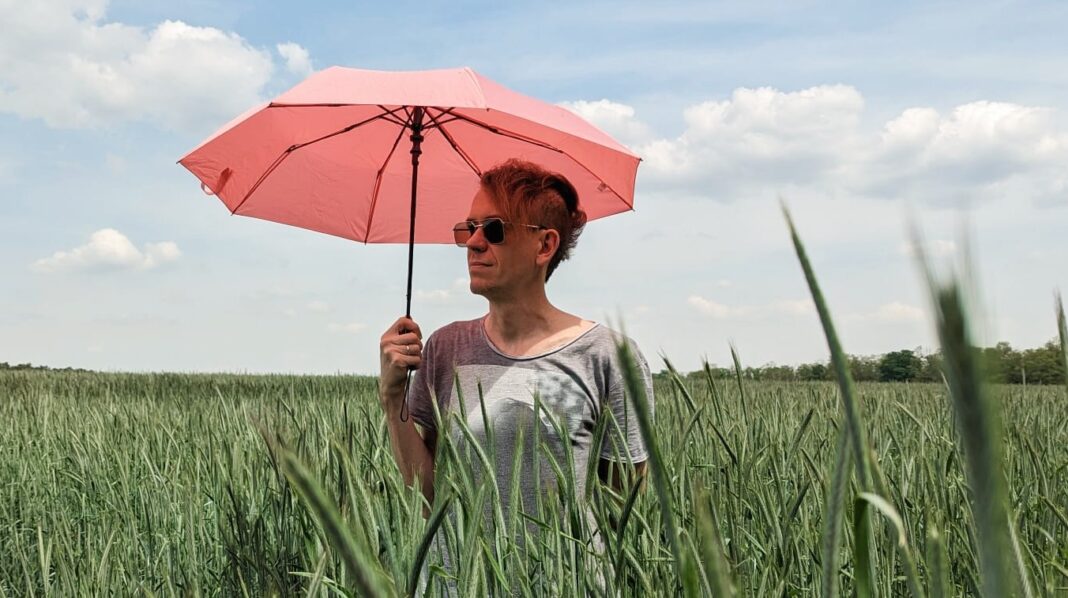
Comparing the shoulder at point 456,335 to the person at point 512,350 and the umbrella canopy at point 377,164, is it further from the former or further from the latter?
the umbrella canopy at point 377,164

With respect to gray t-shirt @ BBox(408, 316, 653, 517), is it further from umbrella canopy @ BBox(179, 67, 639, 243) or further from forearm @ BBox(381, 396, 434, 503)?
umbrella canopy @ BBox(179, 67, 639, 243)

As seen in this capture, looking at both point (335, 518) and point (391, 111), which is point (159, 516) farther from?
point (335, 518)

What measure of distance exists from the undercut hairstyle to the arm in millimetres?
476

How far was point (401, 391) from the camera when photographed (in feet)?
8.35

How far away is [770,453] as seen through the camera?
61.6 inches

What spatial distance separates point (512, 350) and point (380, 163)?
173 centimetres

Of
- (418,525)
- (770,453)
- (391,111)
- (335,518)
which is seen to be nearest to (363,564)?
(335,518)

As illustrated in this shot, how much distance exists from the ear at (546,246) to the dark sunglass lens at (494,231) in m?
0.14

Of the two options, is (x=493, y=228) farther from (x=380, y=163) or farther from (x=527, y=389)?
(x=380, y=163)

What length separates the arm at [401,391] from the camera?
2479mm

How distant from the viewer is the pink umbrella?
3596 millimetres

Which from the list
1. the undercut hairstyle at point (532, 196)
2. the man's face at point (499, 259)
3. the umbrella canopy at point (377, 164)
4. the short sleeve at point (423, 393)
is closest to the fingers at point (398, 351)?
the short sleeve at point (423, 393)

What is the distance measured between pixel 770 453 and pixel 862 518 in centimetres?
116

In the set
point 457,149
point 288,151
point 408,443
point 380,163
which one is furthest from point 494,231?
point 288,151
